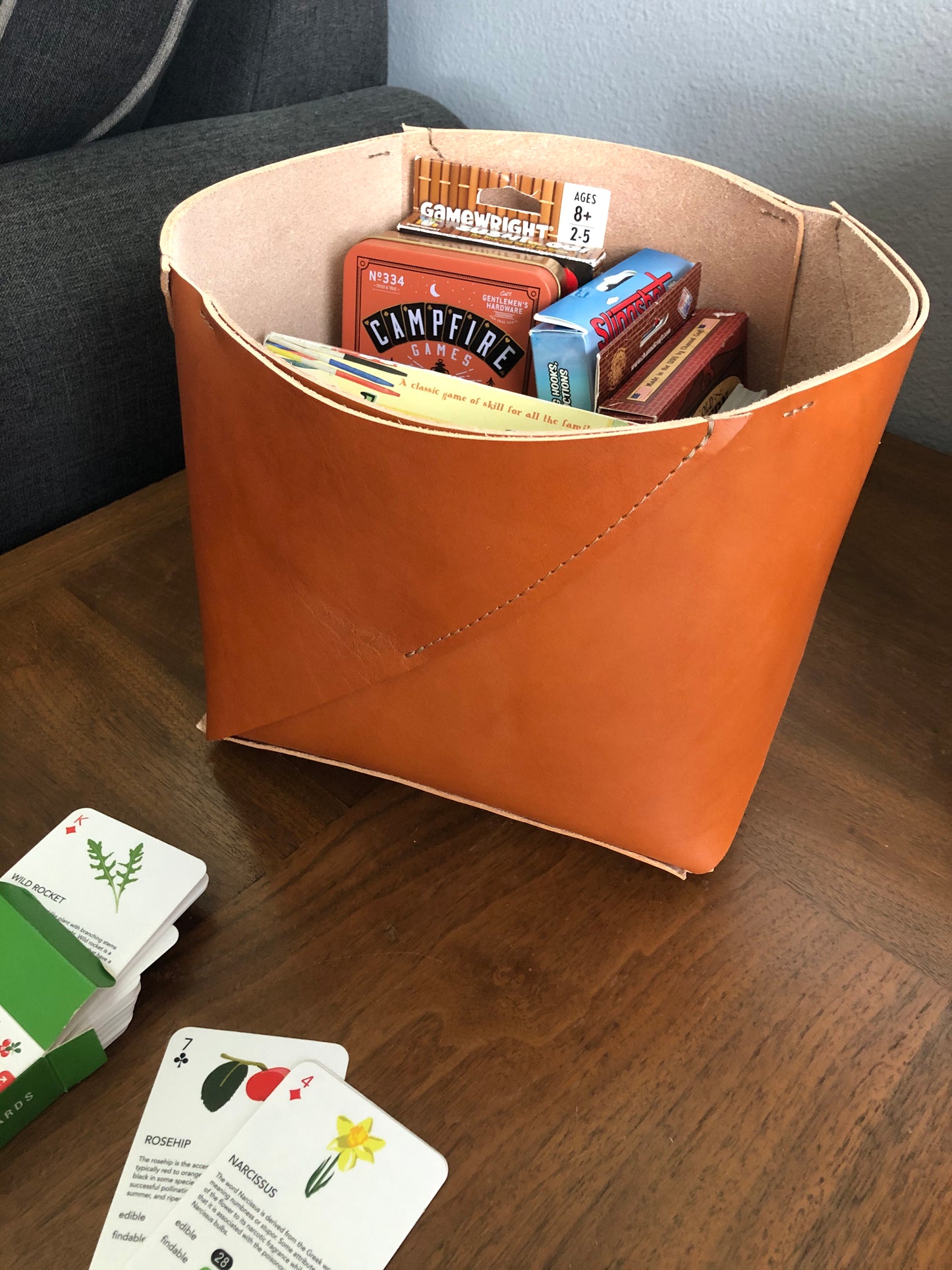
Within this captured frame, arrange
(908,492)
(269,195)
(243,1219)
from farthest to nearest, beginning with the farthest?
(908,492) < (269,195) < (243,1219)

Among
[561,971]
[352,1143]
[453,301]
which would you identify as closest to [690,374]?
[453,301]

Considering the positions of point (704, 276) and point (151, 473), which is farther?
point (151, 473)

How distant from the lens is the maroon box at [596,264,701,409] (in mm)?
580

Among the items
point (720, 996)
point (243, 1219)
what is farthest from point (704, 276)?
point (243, 1219)

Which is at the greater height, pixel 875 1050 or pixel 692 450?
pixel 692 450

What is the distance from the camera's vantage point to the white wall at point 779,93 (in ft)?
2.70

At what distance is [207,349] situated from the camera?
0.49 meters

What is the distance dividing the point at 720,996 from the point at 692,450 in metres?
0.28

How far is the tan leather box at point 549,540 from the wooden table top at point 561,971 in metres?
0.04

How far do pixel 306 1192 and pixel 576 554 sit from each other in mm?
306

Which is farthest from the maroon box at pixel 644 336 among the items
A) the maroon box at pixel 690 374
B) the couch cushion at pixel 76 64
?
the couch cushion at pixel 76 64

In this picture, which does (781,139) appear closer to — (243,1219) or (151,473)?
(151,473)

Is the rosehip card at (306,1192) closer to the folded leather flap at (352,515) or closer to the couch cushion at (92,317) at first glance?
Answer: the folded leather flap at (352,515)

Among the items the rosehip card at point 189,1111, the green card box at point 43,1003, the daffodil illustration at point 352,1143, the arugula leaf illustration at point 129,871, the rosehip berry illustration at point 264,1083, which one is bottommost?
the rosehip card at point 189,1111
